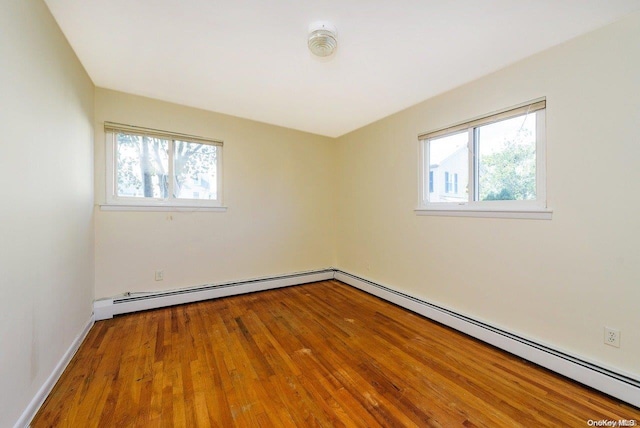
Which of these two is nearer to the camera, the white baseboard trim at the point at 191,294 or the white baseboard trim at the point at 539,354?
the white baseboard trim at the point at 539,354

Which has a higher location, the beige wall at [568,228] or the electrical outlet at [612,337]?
the beige wall at [568,228]

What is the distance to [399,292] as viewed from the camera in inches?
119

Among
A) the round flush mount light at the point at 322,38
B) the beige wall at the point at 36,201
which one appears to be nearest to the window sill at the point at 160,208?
the beige wall at the point at 36,201

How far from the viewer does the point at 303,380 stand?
5.55ft

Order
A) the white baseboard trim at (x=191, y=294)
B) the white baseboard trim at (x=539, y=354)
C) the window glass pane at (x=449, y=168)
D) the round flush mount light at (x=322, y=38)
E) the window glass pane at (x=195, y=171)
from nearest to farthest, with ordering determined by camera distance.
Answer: the white baseboard trim at (x=539, y=354) < the round flush mount light at (x=322, y=38) < the window glass pane at (x=449, y=168) < the white baseboard trim at (x=191, y=294) < the window glass pane at (x=195, y=171)

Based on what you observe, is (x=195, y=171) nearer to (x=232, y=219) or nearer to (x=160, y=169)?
(x=160, y=169)

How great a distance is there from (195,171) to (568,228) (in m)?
3.64

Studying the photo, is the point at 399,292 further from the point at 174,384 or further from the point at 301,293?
the point at 174,384

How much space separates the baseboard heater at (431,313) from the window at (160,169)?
1.06 meters

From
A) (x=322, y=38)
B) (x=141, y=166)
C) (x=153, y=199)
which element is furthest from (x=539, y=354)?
(x=141, y=166)

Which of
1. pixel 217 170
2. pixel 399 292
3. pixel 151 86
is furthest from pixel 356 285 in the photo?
pixel 151 86

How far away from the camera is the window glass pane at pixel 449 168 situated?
99.3 inches

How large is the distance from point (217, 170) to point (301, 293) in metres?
1.99

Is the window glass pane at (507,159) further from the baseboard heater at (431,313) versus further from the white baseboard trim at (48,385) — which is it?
the white baseboard trim at (48,385)
